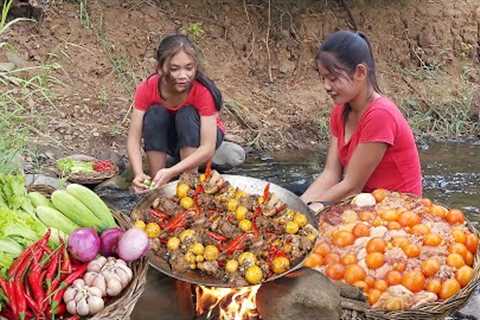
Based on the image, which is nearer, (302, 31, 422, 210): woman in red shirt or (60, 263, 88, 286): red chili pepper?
(60, 263, 88, 286): red chili pepper

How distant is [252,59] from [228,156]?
275cm

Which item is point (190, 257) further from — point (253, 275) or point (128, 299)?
point (128, 299)

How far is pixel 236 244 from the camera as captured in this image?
11.0ft

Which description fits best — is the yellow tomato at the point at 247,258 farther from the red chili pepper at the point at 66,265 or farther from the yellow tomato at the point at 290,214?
the red chili pepper at the point at 66,265

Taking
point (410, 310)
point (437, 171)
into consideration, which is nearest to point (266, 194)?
point (410, 310)

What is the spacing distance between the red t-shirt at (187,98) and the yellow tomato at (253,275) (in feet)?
7.19

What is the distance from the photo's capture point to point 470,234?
3807mm

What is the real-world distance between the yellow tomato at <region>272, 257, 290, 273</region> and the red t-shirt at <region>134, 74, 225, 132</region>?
2116 mm

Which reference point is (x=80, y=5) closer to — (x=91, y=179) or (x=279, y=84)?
(x=279, y=84)

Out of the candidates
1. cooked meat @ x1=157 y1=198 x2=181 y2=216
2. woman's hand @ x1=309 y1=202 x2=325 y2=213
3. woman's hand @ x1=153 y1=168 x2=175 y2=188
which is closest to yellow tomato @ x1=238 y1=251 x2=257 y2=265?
cooked meat @ x1=157 y1=198 x2=181 y2=216

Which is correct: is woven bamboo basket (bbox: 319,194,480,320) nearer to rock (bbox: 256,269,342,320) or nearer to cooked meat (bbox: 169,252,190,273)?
rock (bbox: 256,269,342,320)

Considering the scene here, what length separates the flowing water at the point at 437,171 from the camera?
6.38m

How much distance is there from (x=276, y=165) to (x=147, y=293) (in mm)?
3889

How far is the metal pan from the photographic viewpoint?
314 cm
